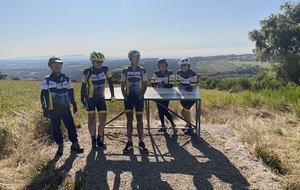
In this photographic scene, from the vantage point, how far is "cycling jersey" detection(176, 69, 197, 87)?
6.29m

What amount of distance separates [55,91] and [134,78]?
158 centimetres

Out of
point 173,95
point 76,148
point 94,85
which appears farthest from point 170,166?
point 94,85

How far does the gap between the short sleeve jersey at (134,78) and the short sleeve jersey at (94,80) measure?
453 millimetres

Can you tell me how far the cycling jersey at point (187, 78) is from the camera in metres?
6.29

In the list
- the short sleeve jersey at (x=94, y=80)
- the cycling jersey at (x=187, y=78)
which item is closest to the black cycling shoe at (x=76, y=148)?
the short sleeve jersey at (x=94, y=80)

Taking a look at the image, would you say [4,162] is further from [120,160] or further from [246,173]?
[246,173]

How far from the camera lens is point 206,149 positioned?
5520mm

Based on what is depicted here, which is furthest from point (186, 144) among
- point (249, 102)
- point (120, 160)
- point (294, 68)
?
point (294, 68)

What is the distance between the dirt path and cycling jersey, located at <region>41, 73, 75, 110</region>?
1069 mm

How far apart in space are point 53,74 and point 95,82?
81 centimetres

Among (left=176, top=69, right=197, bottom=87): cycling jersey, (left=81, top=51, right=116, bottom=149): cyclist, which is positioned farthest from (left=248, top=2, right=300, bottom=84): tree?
(left=81, top=51, right=116, bottom=149): cyclist

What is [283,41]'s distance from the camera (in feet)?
90.3

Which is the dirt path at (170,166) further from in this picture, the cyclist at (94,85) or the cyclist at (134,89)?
the cyclist at (94,85)

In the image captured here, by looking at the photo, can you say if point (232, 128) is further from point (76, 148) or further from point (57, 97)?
point (57, 97)
